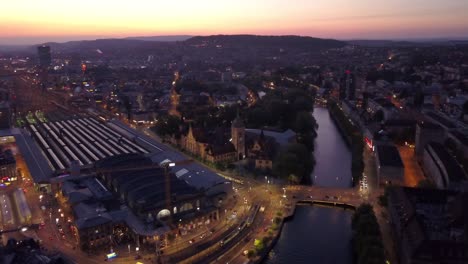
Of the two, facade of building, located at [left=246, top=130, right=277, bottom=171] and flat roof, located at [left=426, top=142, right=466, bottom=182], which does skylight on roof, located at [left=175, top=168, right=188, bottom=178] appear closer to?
facade of building, located at [left=246, top=130, right=277, bottom=171]

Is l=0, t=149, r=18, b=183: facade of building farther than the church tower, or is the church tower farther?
the church tower

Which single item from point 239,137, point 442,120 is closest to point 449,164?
point 239,137

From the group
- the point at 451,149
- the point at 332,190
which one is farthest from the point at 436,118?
the point at 332,190

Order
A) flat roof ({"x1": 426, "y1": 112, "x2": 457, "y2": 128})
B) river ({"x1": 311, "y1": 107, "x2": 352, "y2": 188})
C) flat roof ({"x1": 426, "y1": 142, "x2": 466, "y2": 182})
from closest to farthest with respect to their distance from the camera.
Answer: flat roof ({"x1": 426, "y1": 142, "x2": 466, "y2": 182}) → river ({"x1": 311, "y1": 107, "x2": 352, "y2": 188}) → flat roof ({"x1": 426, "y1": 112, "x2": 457, "y2": 128})

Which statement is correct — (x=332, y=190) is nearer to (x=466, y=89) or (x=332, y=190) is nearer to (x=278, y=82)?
(x=466, y=89)

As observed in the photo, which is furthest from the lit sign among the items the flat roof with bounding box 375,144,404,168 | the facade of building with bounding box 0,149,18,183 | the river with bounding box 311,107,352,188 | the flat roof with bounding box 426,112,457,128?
the facade of building with bounding box 0,149,18,183

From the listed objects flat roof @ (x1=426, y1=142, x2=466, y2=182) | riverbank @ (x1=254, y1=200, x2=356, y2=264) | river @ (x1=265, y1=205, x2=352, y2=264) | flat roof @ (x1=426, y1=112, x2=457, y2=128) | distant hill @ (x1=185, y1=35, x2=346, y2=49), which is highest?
distant hill @ (x1=185, y1=35, x2=346, y2=49)
